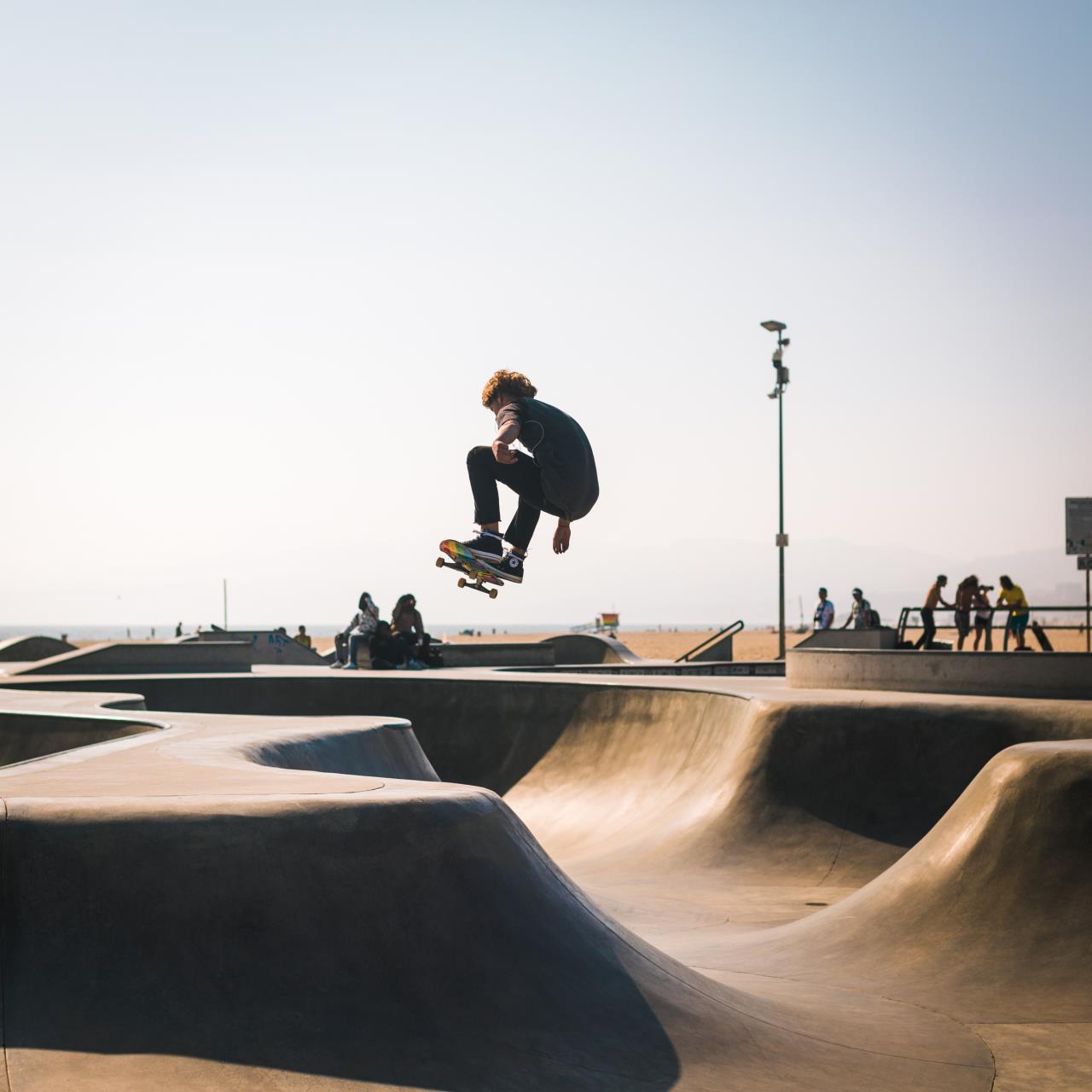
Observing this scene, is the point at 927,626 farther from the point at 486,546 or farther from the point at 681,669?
the point at 486,546

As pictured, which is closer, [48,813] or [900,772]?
[48,813]

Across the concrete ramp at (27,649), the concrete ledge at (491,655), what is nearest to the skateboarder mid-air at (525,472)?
the concrete ledge at (491,655)

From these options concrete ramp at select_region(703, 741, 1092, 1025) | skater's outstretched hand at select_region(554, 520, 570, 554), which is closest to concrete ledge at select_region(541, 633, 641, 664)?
concrete ramp at select_region(703, 741, 1092, 1025)

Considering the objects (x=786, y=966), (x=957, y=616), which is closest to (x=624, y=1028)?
(x=786, y=966)

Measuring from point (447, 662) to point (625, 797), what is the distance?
1246 cm

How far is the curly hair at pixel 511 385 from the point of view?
22.3 ft

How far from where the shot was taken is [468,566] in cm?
732

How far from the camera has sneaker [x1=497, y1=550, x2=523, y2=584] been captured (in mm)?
7195

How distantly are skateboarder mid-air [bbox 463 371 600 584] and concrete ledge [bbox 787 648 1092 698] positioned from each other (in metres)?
7.57

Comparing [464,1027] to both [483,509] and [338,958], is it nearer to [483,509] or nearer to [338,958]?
[338,958]

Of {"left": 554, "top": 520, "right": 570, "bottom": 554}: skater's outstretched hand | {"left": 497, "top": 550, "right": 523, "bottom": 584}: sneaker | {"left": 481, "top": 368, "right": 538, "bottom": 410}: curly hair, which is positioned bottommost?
{"left": 497, "top": 550, "right": 523, "bottom": 584}: sneaker

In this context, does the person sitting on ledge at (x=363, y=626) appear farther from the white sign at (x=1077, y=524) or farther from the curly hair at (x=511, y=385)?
the curly hair at (x=511, y=385)

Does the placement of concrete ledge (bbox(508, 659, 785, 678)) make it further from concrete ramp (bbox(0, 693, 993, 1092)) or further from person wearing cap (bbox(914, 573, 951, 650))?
concrete ramp (bbox(0, 693, 993, 1092))

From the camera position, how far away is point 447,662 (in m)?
25.4
